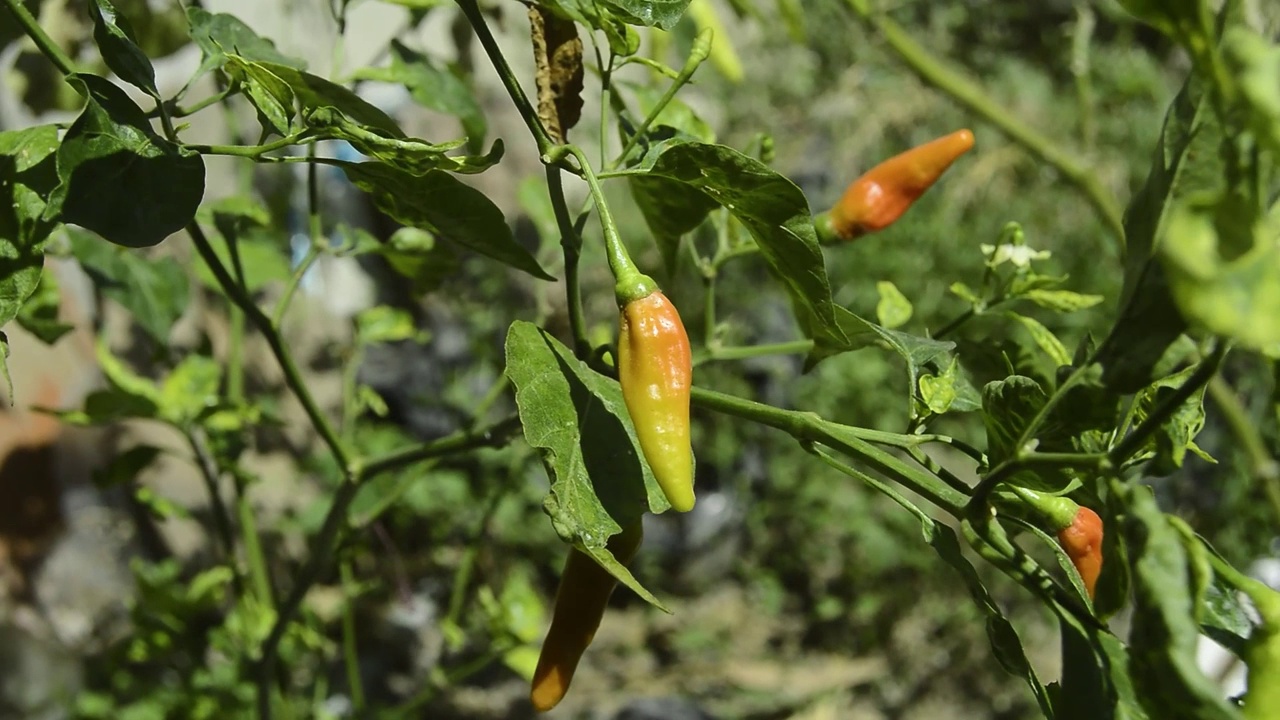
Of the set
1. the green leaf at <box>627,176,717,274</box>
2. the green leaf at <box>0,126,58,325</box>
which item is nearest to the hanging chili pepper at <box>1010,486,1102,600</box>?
the green leaf at <box>627,176,717,274</box>

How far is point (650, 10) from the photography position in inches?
19.5

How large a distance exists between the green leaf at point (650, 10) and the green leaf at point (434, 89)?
28 cm

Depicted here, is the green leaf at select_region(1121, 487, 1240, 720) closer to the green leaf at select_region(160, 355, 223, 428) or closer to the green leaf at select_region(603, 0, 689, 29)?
the green leaf at select_region(603, 0, 689, 29)

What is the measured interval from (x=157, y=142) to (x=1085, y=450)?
449 millimetres

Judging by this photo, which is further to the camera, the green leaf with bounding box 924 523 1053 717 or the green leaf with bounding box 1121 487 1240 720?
the green leaf with bounding box 924 523 1053 717

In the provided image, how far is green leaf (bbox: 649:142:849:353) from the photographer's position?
458 mm

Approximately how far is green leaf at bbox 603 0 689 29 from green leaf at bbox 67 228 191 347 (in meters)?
0.54

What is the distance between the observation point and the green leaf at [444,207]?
1.71 feet

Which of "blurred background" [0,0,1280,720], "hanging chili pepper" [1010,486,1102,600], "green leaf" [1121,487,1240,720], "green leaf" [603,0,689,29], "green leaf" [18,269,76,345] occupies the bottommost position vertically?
"blurred background" [0,0,1280,720]

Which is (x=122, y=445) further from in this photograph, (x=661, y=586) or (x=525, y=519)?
(x=661, y=586)

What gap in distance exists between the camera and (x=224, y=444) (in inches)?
39.5

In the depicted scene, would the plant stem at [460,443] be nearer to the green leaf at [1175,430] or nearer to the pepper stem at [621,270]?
the pepper stem at [621,270]

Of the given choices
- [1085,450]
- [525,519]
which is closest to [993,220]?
[525,519]

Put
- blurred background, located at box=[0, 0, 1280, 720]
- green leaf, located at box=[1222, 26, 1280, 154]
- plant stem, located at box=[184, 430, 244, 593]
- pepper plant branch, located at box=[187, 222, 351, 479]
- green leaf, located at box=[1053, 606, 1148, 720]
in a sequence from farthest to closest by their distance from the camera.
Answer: blurred background, located at box=[0, 0, 1280, 720] < plant stem, located at box=[184, 430, 244, 593] < pepper plant branch, located at box=[187, 222, 351, 479] < green leaf, located at box=[1053, 606, 1148, 720] < green leaf, located at box=[1222, 26, 1280, 154]
